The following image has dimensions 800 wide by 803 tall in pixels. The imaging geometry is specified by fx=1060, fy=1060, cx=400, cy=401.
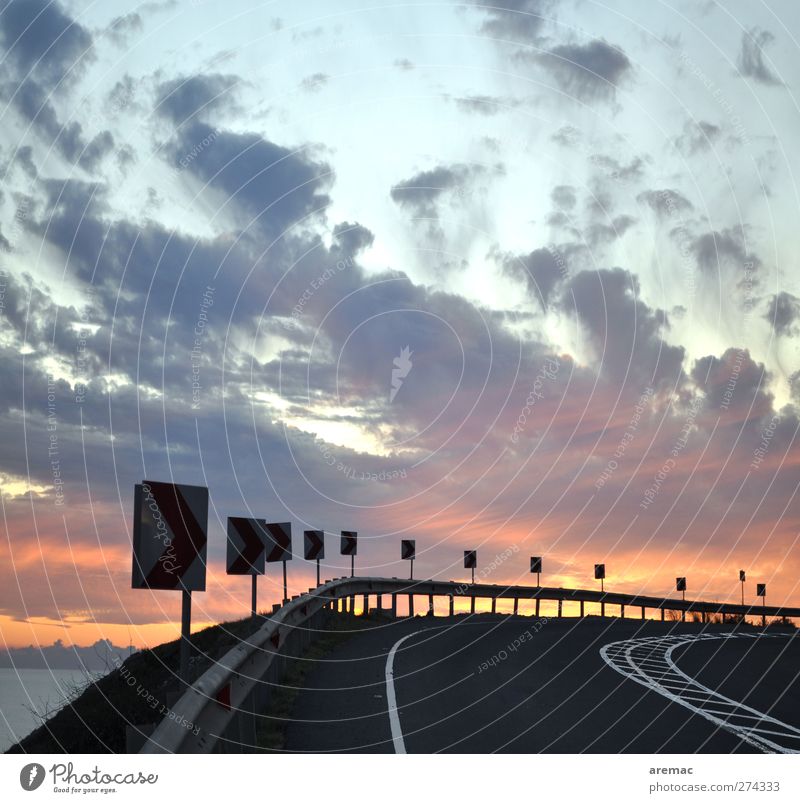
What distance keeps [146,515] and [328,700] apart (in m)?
5.37

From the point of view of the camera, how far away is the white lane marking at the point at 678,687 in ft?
41.6

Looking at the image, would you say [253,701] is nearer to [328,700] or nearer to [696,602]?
[328,700]

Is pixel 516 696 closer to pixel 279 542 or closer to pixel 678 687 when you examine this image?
pixel 678 687

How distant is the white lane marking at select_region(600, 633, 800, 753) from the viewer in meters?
12.7

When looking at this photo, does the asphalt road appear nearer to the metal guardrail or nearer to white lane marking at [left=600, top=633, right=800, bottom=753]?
white lane marking at [left=600, top=633, right=800, bottom=753]

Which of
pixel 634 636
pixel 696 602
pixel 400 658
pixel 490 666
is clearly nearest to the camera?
pixel 490 666

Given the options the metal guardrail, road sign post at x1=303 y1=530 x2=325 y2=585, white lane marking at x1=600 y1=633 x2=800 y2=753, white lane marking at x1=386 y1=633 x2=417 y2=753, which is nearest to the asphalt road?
white lane marking at x1=386 y1=633 x2=417 y2=753

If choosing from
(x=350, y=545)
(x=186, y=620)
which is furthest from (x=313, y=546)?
(x=186, y=620)

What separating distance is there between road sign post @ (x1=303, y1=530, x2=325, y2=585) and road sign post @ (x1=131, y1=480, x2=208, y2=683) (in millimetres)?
20557

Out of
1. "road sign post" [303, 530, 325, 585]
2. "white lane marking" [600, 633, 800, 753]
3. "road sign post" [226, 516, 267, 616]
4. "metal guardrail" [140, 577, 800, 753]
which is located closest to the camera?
"metal guardrail" [140, 577, 800, 753]

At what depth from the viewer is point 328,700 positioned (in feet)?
51.0

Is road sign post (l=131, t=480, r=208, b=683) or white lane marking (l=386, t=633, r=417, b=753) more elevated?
road sign post (l=131, t=480, r=208, b=683)

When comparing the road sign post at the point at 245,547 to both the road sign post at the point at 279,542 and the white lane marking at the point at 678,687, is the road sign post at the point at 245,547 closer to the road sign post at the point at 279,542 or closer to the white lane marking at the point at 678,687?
the road sign post at the point at 279,542
